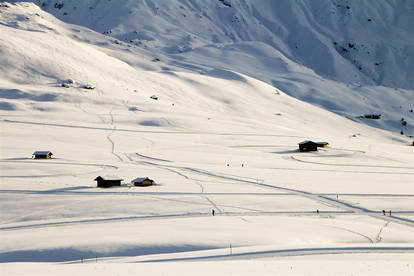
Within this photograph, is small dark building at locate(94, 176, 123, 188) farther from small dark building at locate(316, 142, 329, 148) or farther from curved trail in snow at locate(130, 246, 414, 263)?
small dark building at locate(316, 142, 329, 148)

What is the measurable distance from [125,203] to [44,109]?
6050 cm

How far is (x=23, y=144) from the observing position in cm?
6988

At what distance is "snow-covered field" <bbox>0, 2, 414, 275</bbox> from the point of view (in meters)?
30.0

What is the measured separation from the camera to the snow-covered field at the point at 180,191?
29953 millimetres

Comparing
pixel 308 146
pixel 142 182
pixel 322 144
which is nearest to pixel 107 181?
pixel 142 182

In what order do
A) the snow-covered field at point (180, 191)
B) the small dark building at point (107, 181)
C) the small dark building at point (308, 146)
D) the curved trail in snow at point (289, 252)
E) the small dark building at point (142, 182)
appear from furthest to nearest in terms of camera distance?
the small dark building at point (308, 146), the small dark building at point (142, 182), the small dark building at point (107, 181), the snow-covered field at point (180, 191), the curved trail in snow at point (289, 252)

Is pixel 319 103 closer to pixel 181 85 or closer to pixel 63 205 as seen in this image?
pixel 181 85

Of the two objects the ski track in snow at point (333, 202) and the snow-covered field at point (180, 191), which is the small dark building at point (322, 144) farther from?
the ski track in snow at point (333, 202)

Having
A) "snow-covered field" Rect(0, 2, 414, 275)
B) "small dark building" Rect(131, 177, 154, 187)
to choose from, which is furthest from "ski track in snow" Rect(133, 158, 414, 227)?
"small dark building" Rect(131, 177, 154, 187)

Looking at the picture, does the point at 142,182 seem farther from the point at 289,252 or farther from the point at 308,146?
the point at 308,146

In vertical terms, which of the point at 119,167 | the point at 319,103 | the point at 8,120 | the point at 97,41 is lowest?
the point at 119,167

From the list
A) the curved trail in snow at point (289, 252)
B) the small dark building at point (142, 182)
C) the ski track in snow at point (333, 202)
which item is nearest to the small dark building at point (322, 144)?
the ski track in snow at point (333, 202)

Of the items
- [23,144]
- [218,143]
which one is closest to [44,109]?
[23,144]

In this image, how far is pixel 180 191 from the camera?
156 feet
